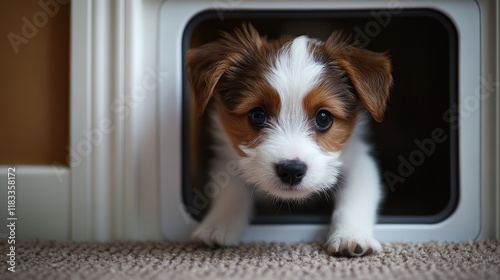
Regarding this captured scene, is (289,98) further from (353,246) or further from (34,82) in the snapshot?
(34,82)

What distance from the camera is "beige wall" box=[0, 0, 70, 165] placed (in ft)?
6.97

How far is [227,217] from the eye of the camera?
2.07 meters

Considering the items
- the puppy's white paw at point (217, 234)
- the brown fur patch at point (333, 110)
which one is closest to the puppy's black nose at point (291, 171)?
the brown fur patch at point (333, 110)

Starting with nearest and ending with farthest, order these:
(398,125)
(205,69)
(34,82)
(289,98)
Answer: (289,98), (205,69), (34,82), (398,125)

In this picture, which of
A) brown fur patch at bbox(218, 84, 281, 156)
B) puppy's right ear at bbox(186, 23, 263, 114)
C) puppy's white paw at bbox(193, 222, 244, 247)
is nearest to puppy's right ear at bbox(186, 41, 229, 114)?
puppy's right ear at bbox(186, 23, 263, 114)

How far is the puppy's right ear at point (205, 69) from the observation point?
1940 millimetres

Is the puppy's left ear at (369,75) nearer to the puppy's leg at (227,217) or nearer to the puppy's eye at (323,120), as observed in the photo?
the puppy's eye at (323,120)

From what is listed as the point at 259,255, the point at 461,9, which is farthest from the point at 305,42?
the point at 259,255

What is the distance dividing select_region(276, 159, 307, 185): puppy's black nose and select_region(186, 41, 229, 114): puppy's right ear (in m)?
0.41

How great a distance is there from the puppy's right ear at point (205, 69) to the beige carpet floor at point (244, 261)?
1.86ft

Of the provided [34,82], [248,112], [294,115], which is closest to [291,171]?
[294,115]

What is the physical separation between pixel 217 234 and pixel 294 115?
0.54 m

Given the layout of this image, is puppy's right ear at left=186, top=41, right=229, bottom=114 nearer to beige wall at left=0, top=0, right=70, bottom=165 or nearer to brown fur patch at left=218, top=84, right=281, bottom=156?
brown fur patch at left=218, top=84, right=281, bottom=156

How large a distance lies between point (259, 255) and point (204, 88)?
65 centimetres
